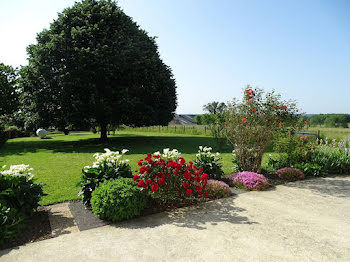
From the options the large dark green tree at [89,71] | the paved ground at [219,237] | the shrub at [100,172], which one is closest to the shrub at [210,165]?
the paved ground at [219,237]

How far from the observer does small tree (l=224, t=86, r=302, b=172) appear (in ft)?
21.3

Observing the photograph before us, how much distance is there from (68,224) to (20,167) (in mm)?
1384

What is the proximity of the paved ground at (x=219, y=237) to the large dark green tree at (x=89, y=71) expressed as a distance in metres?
11.4

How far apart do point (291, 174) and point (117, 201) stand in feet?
17.6

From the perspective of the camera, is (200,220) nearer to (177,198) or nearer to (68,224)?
(177,198)

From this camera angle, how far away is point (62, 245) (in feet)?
10.2

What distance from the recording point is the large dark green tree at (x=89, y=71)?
1437cm

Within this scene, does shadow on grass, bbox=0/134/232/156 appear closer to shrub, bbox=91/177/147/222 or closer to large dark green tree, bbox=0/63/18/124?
large dark green tree, bbox=0/63/18/124

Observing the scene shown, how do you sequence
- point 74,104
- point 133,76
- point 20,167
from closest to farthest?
1. point 20,167
2. point 74,104
3. point 133,76

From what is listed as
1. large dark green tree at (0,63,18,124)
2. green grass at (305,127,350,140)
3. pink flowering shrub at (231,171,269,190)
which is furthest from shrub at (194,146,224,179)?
large dark green tree at (0,63,18,124)

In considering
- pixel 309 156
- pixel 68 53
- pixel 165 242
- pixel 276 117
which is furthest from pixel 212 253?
pixel 68 53

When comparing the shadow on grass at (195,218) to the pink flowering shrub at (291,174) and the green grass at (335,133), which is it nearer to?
the pink flowering shrub at (291,174)

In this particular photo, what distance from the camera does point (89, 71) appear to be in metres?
14.3

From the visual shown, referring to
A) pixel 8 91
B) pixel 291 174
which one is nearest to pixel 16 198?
pixel 291 174
